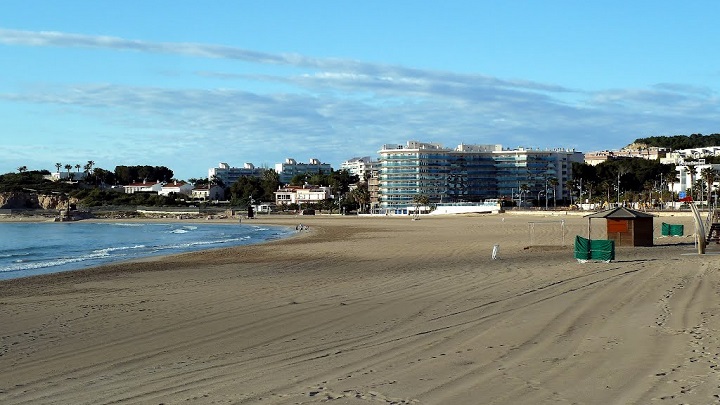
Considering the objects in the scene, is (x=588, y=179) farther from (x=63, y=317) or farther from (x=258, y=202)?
(x=63, y=317)

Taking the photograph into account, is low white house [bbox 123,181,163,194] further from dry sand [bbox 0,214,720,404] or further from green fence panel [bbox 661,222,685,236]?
dry sand [bbox 0,214,720,404]

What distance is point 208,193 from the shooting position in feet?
515

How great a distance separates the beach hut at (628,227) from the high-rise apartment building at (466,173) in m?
90.8

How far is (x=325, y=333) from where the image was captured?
9.08 metres

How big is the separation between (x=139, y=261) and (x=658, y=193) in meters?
92.2

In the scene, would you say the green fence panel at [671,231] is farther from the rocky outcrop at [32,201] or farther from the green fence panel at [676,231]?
the rocky outcrop at [32,201]

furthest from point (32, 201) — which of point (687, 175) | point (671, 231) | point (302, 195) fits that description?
point (671, 231)

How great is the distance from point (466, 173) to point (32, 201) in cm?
8021

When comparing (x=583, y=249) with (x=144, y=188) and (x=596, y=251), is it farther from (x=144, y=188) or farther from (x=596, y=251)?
(x=144, y=188)

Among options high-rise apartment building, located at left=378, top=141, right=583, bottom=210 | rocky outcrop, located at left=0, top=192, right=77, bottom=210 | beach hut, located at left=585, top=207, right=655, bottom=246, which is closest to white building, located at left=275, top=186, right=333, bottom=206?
high-rise apartment building, located at left=378, top=141, right=583, bottom=210

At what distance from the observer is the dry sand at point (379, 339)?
6004 millimetres

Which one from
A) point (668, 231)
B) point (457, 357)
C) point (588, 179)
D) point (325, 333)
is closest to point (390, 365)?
point (457, 357)

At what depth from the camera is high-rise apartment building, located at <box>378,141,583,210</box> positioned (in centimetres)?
11881

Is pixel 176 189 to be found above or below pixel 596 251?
above
